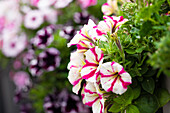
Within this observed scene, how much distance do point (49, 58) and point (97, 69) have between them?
0.43m

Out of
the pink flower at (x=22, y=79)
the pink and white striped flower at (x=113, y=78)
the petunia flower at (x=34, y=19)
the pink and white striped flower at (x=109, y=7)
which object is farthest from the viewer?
the pink flower at (x=22, y=79)

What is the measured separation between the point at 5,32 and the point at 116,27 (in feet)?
3.05

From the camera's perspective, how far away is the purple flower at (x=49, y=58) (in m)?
0.84

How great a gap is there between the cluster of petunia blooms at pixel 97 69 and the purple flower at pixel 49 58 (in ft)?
1.02

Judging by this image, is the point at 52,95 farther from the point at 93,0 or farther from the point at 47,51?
the point at 93,0

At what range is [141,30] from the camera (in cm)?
44

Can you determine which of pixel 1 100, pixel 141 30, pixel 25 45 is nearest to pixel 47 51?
pixel 25 45

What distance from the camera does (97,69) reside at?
0.47 metres

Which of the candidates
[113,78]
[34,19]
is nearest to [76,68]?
[113,78]

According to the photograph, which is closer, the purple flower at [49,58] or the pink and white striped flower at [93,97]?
the pink and white striped flower at [93,97]

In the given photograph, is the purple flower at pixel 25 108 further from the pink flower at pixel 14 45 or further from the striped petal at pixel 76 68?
the striped petal at pixel 76 68

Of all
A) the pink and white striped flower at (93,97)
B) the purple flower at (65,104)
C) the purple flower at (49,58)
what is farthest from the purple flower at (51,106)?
the pink and white striped flower at (93,97)

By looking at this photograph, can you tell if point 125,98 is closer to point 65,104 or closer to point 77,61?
point 77,61

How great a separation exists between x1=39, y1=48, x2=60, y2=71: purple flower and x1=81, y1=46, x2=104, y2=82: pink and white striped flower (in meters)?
0.38
